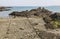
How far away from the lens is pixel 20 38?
589 inches

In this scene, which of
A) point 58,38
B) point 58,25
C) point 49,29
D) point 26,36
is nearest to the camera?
point 58,38

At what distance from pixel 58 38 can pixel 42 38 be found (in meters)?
1.12

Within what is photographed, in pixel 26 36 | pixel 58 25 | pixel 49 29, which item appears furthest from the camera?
pixel 58 25

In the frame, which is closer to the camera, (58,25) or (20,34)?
(20,34)

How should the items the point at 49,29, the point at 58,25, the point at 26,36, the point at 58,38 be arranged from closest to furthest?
1. the point at 58,38
2. the point at 26,36
3. the point at 49,29
4. the point at 58,25

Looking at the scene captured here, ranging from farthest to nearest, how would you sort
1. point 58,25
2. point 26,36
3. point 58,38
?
point 58,25 < point 26,36 < point 58,38

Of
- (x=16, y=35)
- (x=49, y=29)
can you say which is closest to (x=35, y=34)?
(x=16, y=35)

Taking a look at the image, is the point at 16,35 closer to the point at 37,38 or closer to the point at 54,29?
the point at 37,38

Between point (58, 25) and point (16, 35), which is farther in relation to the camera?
point (58, 25)

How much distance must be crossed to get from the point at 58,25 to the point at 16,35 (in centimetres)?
571

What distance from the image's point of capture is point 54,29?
18953 millimetres

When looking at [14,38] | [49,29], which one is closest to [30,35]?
[14,38]

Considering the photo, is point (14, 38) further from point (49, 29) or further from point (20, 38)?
point (49, 29)

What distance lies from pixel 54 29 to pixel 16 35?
4.39m
